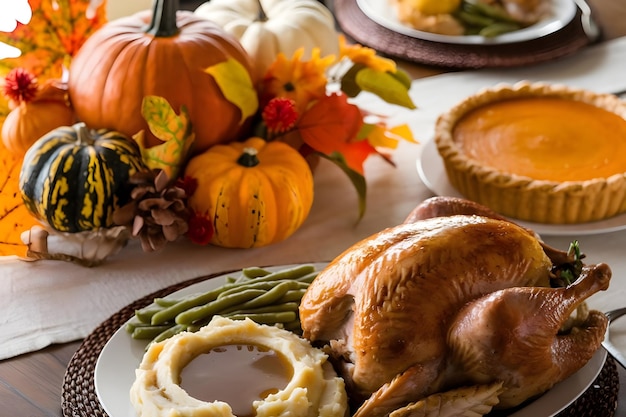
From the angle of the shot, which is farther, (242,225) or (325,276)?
(242,225)

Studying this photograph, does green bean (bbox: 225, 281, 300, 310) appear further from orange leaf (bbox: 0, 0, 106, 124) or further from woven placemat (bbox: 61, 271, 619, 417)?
orange leaf (bbox: 0, 0, 106, 124)

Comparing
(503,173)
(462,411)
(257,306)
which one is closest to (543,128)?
(503,173)

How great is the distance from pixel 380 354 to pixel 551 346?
0.30m

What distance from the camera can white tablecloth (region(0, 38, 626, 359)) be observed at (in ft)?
7.10

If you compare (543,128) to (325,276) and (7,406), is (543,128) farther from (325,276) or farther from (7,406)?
(7,406)

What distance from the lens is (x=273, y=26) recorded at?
284 cm

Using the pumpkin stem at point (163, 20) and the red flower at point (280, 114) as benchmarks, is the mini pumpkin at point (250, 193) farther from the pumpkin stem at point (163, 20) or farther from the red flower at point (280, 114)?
the pumpkin stem at point (163, 20)

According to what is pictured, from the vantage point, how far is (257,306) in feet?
6.57

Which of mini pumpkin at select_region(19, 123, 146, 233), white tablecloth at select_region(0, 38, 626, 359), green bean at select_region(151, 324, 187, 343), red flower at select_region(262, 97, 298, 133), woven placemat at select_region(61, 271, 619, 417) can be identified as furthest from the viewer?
red flower at select_region(262, 97, 298, 133)

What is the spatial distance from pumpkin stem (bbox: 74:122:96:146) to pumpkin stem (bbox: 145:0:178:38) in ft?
1.14

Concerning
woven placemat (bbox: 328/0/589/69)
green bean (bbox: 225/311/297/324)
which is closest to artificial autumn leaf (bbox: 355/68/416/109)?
woven placemat (bbox: 328/0/589/69)

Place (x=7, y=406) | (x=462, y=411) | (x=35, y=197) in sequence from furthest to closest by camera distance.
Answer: (x=35, y=197) < (x=7, y=406) < (x=462, y=411)

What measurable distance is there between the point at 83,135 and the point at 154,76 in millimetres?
251

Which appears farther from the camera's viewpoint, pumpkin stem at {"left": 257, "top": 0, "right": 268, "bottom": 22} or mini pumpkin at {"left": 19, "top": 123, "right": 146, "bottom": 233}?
pumpkin stem at {"left": 257, "top": 0, "right": 268, "bottom": 22}
